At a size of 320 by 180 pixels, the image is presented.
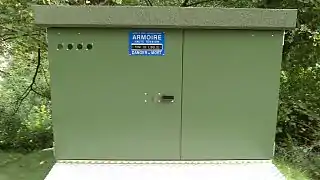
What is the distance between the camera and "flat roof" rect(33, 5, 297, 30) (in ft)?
10.3

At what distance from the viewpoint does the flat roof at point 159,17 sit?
3135mm

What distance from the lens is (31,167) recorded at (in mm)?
5492

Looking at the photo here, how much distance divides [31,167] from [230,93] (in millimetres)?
3530

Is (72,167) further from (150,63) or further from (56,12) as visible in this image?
(56,12)

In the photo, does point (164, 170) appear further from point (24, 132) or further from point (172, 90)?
point (24, 132)

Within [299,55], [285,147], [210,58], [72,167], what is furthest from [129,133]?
[299,55]

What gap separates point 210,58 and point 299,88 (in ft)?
13.1

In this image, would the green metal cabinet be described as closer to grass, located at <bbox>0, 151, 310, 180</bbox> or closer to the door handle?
the door handle

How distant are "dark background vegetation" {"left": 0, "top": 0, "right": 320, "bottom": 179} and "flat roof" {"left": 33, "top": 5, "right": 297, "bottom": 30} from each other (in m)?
2.58

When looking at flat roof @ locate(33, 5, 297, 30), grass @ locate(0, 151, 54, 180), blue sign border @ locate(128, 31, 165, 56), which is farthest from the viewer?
grass @ locate(0, 151, 54, 180)

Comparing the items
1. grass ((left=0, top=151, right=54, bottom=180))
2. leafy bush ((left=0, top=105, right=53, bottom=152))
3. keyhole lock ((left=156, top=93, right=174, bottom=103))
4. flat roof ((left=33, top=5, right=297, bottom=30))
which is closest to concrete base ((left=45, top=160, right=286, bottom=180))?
keyhole lock ((left=156, top=93, right=174, bottom=103))

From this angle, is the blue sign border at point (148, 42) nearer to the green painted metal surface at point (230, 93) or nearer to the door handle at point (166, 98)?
the green painted metal surface at point (230, 93)

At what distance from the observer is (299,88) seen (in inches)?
265

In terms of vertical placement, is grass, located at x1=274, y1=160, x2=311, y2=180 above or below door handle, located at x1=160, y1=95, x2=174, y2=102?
below
